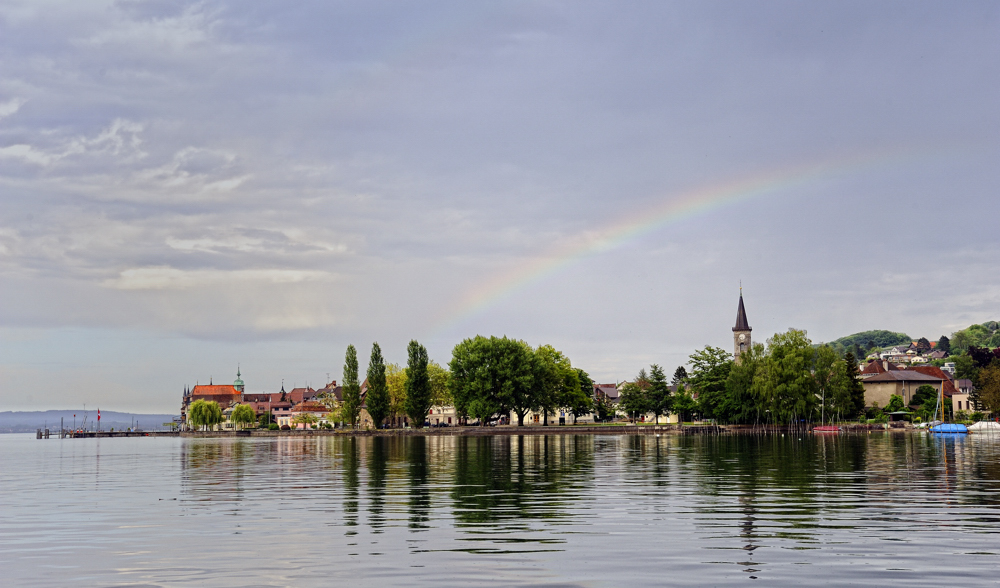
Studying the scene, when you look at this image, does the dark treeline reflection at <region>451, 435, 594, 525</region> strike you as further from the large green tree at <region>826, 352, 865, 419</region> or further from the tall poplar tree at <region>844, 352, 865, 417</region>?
the tall poplar tree at <region>844, 352, 865, 417</region>

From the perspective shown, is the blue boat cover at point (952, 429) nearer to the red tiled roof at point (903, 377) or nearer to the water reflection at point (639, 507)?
the red tiled roof at point (903, 377)

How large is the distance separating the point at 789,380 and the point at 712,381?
21740 mm

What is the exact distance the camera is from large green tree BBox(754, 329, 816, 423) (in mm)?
117812

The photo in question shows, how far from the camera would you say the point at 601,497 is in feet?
96.8

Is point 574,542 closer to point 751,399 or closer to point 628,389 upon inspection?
point 751,399

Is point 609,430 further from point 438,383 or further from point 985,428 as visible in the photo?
point 985,428

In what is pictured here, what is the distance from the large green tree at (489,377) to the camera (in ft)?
441

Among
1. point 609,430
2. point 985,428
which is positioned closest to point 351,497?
point 609,430

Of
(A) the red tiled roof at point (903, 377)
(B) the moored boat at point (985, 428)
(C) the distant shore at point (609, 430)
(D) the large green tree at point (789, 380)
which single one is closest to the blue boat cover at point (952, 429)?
(B) the moored boat at point (985, 428)

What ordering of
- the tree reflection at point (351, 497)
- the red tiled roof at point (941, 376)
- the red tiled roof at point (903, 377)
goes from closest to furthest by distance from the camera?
1. the tree reflection at point (351, 497)
2. the red tiled roof at point (903, 377)
3. the red tiled roof at point (941, 376)

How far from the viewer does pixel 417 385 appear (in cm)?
13975

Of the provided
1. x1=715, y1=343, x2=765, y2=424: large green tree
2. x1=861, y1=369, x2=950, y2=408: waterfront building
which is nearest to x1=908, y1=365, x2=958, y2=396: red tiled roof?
x1=861, y1=369, x2=950, y2=408: waterfront building

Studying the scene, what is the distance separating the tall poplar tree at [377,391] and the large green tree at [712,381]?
5474 centimetres

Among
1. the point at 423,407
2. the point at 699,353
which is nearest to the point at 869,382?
the point at 699,353
